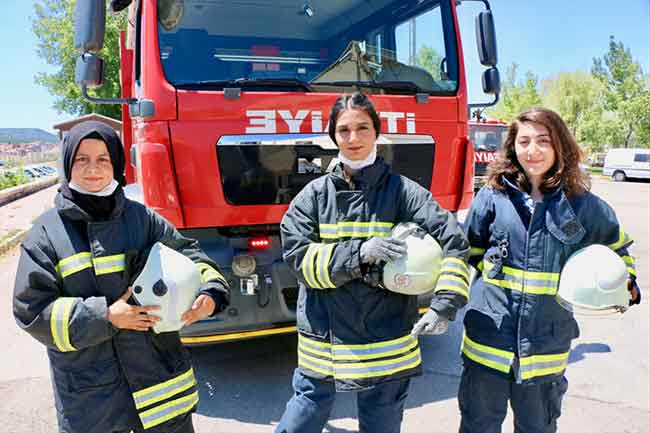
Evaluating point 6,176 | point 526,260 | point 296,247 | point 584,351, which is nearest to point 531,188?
point 526,260

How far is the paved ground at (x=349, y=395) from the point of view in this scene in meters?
2.85

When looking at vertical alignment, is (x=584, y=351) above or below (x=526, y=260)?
below

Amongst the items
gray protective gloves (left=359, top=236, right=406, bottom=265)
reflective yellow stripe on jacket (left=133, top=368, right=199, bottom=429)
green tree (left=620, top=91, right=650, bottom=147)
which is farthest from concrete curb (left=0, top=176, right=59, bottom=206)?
green tree (left=620, top=91, right=650, bottom=147)

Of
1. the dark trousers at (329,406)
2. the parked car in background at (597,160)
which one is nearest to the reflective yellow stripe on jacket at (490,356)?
the dark trousers at (329,406)

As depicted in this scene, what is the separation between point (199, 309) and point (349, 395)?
5.78 feet

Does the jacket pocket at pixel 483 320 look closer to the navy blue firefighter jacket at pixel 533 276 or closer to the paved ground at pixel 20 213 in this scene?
the navy blue firefighter jacket at pixel 533 276

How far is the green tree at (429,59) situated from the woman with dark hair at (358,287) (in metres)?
1.63

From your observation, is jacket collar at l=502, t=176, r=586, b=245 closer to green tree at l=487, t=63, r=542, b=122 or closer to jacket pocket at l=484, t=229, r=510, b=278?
jacket pocket at l=484, t=229, r=510, b=278

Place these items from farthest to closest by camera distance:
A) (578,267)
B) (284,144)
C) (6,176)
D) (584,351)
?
1. (6,176)
2. (584,351)
3. (284,144)
4. (578,267)

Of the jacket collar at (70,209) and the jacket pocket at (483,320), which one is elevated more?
the jacket collar at (70,209)

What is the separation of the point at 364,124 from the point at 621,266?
3.51ft

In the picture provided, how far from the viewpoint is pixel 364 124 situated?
76.3 inches

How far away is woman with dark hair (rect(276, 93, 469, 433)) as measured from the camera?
1871 millimetres

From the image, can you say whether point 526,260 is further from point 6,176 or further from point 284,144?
point 6,176
